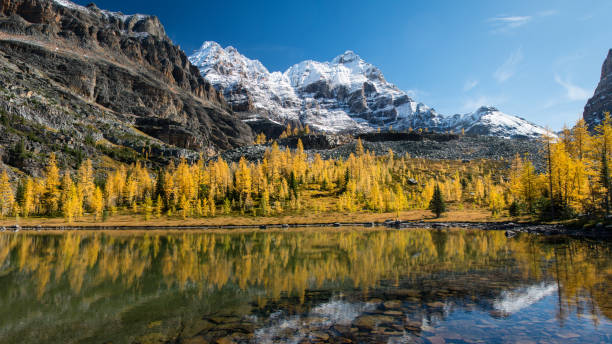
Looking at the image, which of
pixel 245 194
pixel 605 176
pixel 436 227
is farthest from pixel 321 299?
pixel 245 194

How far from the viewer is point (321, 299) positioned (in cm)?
1658

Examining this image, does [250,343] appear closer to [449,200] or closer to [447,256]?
[447,256]

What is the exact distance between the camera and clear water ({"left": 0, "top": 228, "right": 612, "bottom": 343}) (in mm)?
11859

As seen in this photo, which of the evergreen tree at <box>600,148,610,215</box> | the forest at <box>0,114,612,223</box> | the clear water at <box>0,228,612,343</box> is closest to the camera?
the clear water at <box>0,228,612,343</box>

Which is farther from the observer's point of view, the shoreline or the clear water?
the shoreline

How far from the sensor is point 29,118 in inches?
7441

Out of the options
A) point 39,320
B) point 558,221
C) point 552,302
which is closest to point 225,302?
point 39,320

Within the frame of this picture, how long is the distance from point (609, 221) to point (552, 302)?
126ft

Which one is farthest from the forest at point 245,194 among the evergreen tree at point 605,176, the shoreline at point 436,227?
the evergreen tree at point 605,176

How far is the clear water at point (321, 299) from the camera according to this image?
38.9 ft

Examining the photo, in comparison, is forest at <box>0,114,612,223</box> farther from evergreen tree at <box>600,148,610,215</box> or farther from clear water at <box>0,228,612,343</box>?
clear water at <box>0,228,612,343</box>

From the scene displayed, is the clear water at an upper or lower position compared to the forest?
lower

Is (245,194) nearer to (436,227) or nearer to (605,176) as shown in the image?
(436,227)

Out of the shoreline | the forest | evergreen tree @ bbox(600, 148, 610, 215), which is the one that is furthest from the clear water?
the forest
